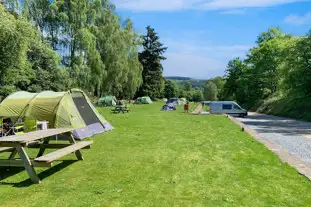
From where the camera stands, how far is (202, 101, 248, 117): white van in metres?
26.6

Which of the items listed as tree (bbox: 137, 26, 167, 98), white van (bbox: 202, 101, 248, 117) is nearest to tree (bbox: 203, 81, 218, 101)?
tree (bbox: 137, 26, 167, 98)

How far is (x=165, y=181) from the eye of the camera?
5480 millimetres

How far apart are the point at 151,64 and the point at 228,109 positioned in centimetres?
3587

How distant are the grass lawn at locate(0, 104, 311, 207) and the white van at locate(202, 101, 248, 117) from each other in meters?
18.4

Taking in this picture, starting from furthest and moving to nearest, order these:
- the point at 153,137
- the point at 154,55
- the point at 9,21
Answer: the point at 154,55 → the point at 9,21 → the point at 153,137

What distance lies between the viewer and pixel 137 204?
14.3ft

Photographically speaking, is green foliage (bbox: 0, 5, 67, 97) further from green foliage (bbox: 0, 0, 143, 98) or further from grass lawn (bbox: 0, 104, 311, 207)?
grass lawn (bbox: 0, 104, 311, 207)

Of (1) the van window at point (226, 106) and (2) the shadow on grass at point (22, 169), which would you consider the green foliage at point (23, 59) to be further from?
(1) the van window at point (226, 106)

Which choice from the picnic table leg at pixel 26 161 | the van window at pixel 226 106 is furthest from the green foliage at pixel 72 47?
the picnic table leg at pixel 26 161

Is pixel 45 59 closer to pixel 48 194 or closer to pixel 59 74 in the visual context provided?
pixel 59 74

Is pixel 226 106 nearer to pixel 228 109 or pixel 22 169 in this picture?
pixel 228 109

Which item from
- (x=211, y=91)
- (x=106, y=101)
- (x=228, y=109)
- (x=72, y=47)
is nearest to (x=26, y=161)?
(x=72, y=47)

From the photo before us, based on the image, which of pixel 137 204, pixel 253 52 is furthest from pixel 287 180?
pixel 253 52

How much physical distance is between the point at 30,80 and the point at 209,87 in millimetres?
106603
